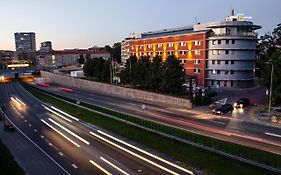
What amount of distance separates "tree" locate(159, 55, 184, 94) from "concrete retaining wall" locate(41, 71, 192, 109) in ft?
Result: 7.96

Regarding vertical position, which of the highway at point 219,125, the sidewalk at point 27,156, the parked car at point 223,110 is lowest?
the sidewalk at point 27,156

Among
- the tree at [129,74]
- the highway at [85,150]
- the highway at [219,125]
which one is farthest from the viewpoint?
the tree at [129,74]

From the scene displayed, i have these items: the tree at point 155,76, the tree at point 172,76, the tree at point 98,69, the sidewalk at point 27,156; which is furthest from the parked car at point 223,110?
the tree at point 98,69

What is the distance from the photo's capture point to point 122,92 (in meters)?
73.6

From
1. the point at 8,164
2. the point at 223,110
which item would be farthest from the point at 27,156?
the point at 223,110

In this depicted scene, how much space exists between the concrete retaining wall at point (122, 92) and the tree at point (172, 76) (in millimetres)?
2427

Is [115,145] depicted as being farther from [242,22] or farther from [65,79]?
[65,79]

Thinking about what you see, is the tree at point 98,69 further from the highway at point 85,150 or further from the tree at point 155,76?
the highway at point 85,150

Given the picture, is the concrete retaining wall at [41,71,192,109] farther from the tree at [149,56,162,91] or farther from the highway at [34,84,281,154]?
the highway at [34,84,281,154]

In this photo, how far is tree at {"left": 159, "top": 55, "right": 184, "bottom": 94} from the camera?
57344mm

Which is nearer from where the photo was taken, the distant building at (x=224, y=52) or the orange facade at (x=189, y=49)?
the distant building at (x=224, y=52)

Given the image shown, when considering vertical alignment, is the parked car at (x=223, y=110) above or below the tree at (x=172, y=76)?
below

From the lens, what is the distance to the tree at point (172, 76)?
57344 millimetres

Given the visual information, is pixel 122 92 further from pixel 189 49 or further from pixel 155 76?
pixel 189 49
